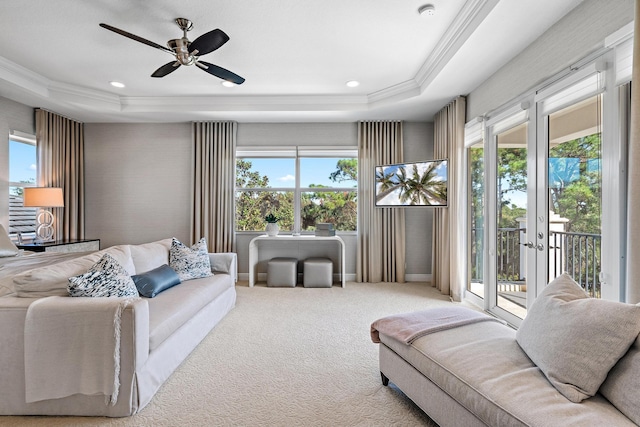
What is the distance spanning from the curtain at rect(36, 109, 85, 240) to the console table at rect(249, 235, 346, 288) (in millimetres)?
2723

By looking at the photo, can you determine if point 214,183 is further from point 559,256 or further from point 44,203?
point 559,256

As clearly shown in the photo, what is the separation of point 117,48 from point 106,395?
3.02 m

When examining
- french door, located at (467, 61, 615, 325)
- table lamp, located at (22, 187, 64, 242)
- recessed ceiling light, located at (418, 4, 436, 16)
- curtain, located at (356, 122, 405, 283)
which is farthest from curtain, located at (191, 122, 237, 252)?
french door, located at (467, 61, 615, 325)

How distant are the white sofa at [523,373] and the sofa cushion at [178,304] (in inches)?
57.7

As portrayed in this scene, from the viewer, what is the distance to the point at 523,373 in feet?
4.55

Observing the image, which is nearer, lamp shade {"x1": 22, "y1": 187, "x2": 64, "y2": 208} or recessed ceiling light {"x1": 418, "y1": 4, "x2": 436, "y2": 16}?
recessed ceiling light {"x1": 418, "y1": 4, "x2": 436, "y2": 16}

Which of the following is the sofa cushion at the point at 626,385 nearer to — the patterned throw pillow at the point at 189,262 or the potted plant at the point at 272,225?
the patterned throw pillow at the point at 189,262

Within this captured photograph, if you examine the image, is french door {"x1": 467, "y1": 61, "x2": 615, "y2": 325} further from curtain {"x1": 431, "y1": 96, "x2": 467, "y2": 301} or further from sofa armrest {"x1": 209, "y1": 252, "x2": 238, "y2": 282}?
sofa armrest {"x1": 209, "y1": 252, "x2": 238, "y2": 282}

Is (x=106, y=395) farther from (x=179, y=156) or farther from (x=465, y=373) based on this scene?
(x=179, y=156)

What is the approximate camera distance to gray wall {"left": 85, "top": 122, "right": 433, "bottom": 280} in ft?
16.8

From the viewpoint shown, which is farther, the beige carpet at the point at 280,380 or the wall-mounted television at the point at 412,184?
Result: the wall-mounted television at the point at 412,184

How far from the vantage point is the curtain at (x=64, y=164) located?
14.6 feet

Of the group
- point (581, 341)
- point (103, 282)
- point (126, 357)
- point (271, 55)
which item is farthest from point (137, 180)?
point (581, 341)

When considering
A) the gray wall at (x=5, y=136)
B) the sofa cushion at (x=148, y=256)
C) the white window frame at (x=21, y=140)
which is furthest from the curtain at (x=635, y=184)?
the gray wall at (x=5, y=136)
